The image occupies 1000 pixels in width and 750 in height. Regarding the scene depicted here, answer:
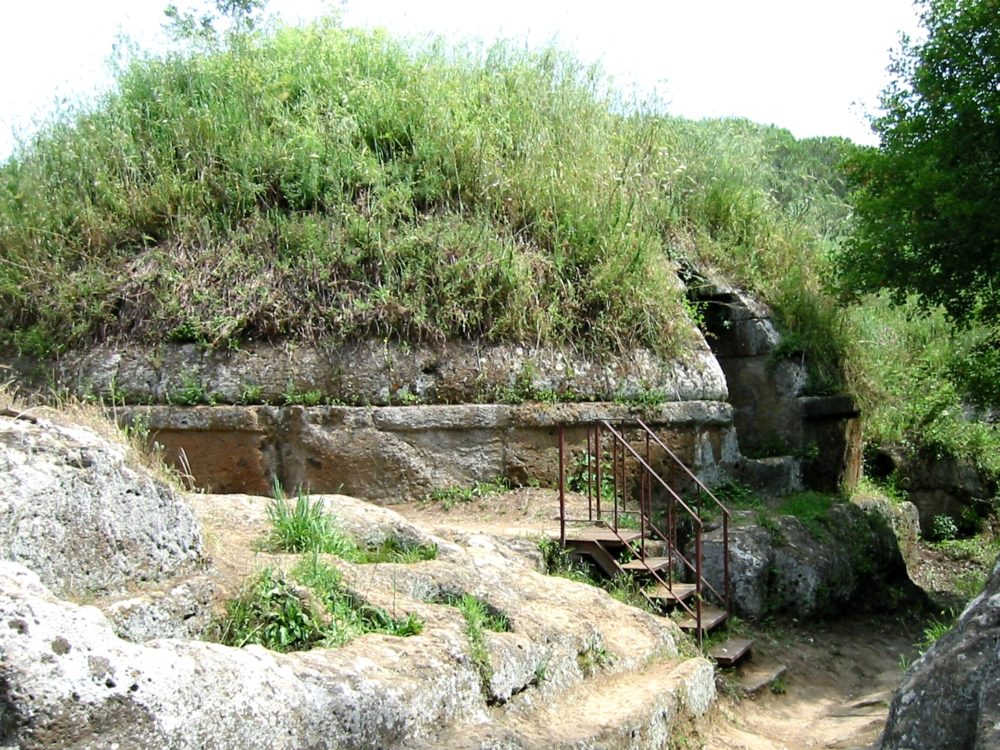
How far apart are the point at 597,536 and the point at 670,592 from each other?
0.74m

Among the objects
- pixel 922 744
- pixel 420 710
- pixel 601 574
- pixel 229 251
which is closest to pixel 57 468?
pixel 420 710

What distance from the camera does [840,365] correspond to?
41.9 feet

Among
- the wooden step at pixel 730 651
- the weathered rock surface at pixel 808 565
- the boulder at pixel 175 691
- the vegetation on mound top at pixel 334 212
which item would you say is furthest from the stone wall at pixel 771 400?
the boulder at pixel 175 691

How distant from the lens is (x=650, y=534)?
9141 millimetres

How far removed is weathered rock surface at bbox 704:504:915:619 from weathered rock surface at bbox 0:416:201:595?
5550 mm

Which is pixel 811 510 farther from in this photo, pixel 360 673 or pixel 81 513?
pixel 81 513

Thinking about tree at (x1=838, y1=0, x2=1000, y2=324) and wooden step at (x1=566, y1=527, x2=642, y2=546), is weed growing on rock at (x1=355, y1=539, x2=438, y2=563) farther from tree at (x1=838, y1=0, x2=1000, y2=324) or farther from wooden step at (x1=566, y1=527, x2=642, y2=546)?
tree at (x1=838, y1=0, x2=1000, y2=324)

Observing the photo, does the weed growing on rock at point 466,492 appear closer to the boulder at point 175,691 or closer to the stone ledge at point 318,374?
the stone ledge at point 318,374

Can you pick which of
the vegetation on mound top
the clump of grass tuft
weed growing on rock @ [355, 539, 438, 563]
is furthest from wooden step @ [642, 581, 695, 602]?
the vegetation on mound top

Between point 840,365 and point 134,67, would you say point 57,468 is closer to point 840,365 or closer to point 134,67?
point 134,67

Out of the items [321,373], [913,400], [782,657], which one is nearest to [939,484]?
[913,400]

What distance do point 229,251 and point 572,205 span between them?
11.7ft

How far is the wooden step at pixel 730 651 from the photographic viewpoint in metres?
7.91

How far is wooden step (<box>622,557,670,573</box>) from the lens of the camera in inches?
325
